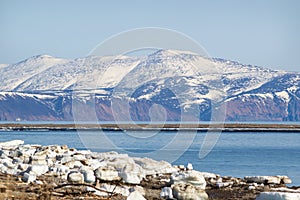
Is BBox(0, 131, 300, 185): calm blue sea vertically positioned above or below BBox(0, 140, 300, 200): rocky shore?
above

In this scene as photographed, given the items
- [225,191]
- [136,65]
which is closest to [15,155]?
[225,191]

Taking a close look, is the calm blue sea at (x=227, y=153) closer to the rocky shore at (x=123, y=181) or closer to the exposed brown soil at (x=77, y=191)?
the rocky shore at (x=123, y=181)

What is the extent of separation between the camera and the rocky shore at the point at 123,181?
1489 cm

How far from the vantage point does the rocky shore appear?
14891 millimetres

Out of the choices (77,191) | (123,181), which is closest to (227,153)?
(123,181)

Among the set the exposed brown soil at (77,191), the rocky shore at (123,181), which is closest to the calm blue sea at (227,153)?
the rocky shore at (123,181)

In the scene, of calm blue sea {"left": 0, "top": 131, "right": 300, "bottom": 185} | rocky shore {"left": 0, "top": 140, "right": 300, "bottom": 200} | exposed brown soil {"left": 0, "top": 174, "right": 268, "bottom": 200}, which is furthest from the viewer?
calm blue sea {"left": 0, "top": 131, "right": 300, "bottom": 185}

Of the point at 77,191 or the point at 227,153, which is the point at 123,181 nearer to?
the point at 77,191

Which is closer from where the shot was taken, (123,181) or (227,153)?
(123,181)

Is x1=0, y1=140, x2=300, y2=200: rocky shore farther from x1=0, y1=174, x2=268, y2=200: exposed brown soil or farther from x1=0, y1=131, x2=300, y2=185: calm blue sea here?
x1=0, y1=131, x2=300, y2=185: calm blue sea

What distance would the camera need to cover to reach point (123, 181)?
18.5 metres

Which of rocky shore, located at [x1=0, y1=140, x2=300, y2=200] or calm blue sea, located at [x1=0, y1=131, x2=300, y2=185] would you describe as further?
calm blue sea, located at [x1=0, y1=131, x2=300, y2=185]

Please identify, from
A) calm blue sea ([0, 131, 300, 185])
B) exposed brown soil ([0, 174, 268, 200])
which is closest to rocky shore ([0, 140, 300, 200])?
exposed brown soil ([0, 174, 268, 200])

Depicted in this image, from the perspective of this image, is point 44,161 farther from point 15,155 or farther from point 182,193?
point 182,193
